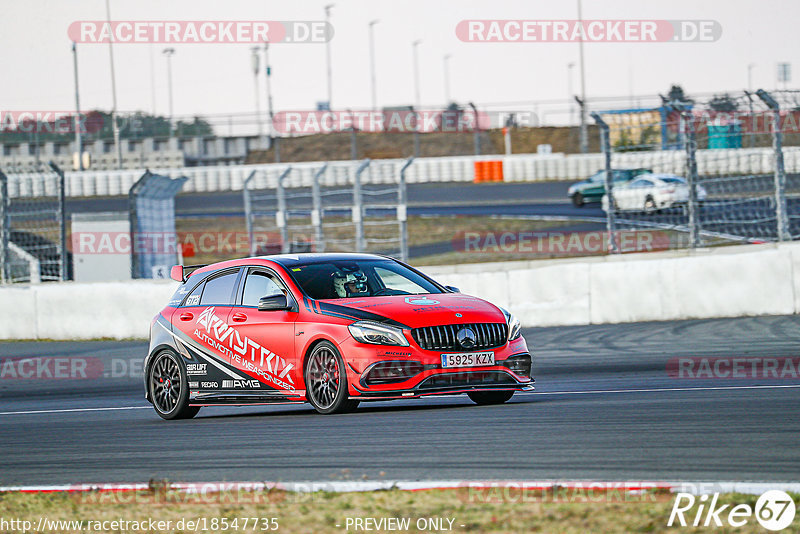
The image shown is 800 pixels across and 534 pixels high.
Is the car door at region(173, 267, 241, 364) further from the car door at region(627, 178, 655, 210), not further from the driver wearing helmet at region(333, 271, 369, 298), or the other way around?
the car door at region(627, 178, 655, 210)

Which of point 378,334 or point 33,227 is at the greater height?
point 33,227

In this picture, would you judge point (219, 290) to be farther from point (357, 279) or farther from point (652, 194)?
point (652, 194)

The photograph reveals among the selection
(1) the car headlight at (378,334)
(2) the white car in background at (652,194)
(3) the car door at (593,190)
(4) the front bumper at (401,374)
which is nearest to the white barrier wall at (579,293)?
(2) the white car in background at (652,194)

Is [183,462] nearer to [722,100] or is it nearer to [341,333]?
[341,333]

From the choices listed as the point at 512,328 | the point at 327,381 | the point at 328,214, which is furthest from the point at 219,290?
the point at 328,214

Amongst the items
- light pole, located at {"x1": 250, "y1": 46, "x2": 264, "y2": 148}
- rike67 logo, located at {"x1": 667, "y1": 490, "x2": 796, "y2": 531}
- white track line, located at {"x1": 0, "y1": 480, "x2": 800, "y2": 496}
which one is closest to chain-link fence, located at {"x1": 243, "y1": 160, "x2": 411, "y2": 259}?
light pole, located at {"x1": 250, "y1": 46, "x2": 264, "y2": 148}

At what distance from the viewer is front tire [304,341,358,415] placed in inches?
361

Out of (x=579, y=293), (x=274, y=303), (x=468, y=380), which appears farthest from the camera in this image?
(x=579, y=293)

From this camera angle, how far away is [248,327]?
10023 mm

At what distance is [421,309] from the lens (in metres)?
9.33

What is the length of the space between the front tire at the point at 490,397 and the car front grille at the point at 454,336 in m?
0.53

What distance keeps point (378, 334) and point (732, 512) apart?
444 centimetres

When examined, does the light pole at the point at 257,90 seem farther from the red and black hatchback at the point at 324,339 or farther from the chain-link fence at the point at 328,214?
the red and black hatchback at the point at 324,339

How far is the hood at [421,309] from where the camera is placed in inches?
362
